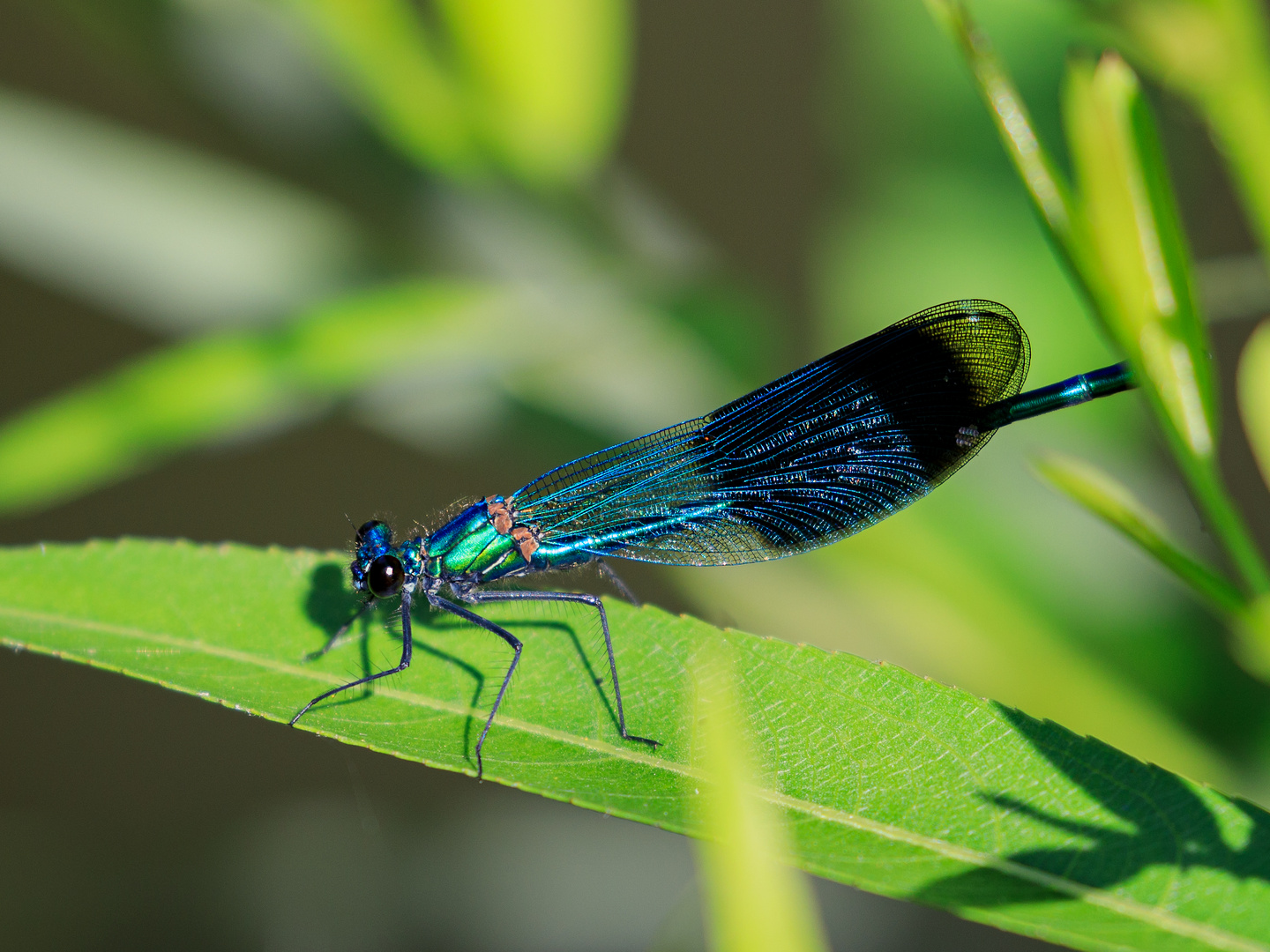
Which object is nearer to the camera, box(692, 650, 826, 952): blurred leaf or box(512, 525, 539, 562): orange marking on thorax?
box(692, 650, 826, 952): blurred leaf

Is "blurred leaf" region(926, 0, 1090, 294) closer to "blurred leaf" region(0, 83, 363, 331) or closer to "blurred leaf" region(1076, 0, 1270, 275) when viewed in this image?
"blurred leaf" region(1076, 0, 1270, 275)

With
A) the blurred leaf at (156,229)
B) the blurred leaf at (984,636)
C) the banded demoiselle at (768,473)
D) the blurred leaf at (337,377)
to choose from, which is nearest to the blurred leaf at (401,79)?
the blurred leaf at (337,377)

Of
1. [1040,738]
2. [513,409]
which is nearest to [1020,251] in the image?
[513,409]

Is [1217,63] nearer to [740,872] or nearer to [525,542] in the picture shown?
[740,872]

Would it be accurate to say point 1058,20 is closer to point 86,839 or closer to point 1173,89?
point 1173,89

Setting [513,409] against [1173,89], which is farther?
[513,409]

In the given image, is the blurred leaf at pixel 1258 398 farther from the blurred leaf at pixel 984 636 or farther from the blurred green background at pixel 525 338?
the blurred leaf at pixel 984 636

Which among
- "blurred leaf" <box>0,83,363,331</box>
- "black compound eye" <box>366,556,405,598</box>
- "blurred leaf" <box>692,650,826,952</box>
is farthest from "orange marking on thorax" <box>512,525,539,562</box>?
"blurred leaf" <box>692,650,826,952</box>

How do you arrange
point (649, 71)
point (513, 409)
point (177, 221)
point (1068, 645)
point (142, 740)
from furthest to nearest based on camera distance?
1. point (649, 71)
2. point (142, 740)
3. point (177, 221)
4. point (513, 409)
5. point (1068, 645)
